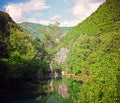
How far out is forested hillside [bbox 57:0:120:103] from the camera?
39.8 meters

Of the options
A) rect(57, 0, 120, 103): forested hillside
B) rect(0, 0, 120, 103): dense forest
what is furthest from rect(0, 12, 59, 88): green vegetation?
rect(57, 0, 120, 103): forested hillside

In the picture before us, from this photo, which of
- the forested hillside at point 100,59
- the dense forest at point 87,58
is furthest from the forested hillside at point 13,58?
the forested hillside at point 100,59

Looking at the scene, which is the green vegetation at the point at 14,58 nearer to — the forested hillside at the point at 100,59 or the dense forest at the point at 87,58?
the dense forest at the point at 87,58

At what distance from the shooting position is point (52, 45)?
537 feet

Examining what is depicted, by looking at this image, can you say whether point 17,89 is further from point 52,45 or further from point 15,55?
point 52,45

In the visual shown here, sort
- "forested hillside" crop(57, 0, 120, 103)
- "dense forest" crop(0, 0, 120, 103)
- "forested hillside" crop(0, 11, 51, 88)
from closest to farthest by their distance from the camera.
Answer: "forested hillside" crop(57, 0, 120, 103)
"dense forest" crop(0, 0, 120, 103)
"forested hillside" crop(0, 11, 51, 88)

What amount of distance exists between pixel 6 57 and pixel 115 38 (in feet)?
109

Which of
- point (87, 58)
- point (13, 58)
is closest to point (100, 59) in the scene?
point (13, 58)

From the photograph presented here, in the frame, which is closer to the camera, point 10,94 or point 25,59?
point 10,94

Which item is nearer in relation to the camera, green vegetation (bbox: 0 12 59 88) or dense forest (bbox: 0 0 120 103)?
dense forest (bbox: 0 0 120 103)

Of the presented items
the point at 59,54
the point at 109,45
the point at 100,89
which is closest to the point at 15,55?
the point at 109,45

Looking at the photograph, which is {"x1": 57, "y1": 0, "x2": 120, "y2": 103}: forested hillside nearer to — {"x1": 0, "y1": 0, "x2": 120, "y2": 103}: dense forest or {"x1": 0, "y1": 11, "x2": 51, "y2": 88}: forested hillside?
{"x1": 0, "y1": 0, "x2": 120, "y2": 103}: dense forest

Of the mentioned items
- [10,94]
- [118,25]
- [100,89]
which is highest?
[118,25]

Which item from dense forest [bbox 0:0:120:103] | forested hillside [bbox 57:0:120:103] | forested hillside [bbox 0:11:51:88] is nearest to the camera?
forested hillside [bbox 57:0:120:103]
